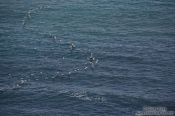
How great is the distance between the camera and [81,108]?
66.1m

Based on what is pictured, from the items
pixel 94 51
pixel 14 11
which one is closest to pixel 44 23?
pixel 14 11

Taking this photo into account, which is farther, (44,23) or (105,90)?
(44,23)

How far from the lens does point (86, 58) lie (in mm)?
83812

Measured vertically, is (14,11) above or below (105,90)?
above

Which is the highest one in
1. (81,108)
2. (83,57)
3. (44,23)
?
(44,23)

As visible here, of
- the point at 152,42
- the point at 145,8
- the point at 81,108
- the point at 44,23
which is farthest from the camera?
the point at 145,8

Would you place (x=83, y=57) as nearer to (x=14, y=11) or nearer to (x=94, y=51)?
(x=94, y=51)

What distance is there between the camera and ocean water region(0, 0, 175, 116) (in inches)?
2670

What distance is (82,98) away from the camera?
68688 mm

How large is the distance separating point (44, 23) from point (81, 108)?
44.2m

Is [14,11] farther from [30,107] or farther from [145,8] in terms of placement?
[30,107]

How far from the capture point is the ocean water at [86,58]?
6781 cm

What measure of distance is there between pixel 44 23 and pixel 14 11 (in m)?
13.9

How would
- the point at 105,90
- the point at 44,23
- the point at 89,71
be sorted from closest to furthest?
the point at 105,90 → the point at 89,71 → the point at 44,23
